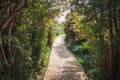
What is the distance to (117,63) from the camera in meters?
7.46

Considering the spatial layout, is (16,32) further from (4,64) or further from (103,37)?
(103,37)

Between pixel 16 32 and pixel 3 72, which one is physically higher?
pixel 16 32

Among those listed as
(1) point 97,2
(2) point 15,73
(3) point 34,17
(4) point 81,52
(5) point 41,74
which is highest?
(1) point 97,2

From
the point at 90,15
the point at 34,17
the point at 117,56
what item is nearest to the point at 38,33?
the point at 34,17

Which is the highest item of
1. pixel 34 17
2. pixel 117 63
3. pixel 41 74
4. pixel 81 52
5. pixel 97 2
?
pixel 97 2

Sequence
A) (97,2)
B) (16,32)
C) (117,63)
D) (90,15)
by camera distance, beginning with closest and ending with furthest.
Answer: (117,63) → (97,2) → (90,15) → (16,32)

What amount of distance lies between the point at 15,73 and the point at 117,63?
12.5ft

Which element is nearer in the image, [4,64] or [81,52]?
[4,64]

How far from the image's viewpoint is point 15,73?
8797 millimetres

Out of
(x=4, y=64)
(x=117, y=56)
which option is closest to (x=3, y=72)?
(x=4, y=64)

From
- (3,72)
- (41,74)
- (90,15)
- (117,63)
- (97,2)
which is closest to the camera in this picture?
(117,63)

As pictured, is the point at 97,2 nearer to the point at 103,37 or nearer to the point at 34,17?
the point at 103,37

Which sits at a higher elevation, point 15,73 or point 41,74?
point 15,73

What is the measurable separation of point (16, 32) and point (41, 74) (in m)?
2.89
